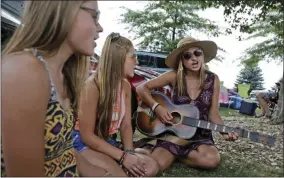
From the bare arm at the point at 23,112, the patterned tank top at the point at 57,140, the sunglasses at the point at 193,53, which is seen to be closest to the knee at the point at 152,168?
the sunglasses at the point at 193,53

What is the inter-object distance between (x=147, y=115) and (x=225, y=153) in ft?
3.45

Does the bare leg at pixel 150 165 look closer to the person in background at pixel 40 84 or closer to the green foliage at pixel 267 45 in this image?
the person in background at pixel 40 84

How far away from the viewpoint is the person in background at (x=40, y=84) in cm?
73

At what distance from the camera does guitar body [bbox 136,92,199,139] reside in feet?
8.95

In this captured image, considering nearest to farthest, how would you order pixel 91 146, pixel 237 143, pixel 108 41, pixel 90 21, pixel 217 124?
pixel 90 21 < pixel 91 146 < pixel 108 41 < pixel 217 124 < pixel 237 143

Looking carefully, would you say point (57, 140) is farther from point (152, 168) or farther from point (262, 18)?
point (262, 18)

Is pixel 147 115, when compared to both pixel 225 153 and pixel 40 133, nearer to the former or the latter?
pixel 225 153

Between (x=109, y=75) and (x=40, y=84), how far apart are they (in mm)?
1293

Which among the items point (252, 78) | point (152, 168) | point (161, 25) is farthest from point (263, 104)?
point (252, 78)

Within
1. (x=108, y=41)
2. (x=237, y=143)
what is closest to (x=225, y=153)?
(x=237, y=143)

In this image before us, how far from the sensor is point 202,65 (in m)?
2.88

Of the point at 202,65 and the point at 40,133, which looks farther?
the point at 202,65

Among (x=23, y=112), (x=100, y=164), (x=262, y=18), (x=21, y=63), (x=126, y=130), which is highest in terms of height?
(x=262, y=18)

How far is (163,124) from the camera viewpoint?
283cm
